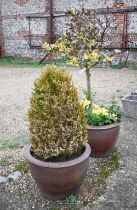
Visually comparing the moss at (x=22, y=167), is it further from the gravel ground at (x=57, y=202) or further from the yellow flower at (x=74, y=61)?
the yellow flower at (x=74, y=61)

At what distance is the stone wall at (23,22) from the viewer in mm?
12891

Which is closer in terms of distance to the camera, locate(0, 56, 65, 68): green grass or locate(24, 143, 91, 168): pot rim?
locate(24, 143, 91, 168): pot rim

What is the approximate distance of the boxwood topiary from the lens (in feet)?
10.5

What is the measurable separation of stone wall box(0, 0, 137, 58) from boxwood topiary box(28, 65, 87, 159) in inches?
388

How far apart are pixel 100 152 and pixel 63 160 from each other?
1178 millimetres

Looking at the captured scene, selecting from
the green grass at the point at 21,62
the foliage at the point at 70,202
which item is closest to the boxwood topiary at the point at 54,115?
the foliage at the point at 70,202

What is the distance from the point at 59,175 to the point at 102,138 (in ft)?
3.95

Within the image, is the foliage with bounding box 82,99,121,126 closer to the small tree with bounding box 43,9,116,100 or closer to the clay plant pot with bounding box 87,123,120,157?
the clay plant pot with bounding box 87,123,120,157

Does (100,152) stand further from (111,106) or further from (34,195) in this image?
(34,195)

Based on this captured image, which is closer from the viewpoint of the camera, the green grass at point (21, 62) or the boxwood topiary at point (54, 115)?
the boxwood topiary at point (54, 115)

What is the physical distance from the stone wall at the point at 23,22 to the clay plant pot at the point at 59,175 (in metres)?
10.1

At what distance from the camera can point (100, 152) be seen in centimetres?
436

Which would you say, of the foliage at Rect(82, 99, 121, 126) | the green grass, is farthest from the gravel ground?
the green grass

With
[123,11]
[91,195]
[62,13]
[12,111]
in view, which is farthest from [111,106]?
[62,13]
